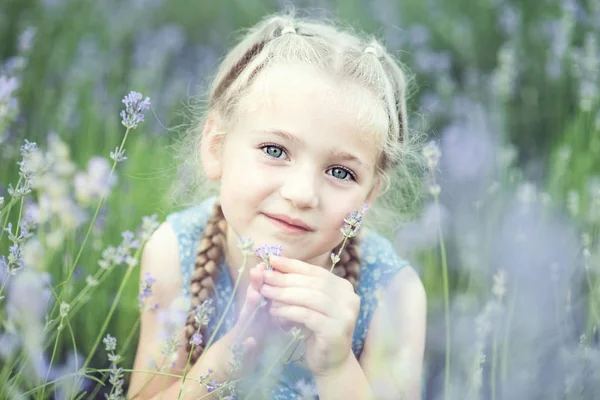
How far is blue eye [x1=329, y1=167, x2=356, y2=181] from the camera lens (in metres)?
1.73

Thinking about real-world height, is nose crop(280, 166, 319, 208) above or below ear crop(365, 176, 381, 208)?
below

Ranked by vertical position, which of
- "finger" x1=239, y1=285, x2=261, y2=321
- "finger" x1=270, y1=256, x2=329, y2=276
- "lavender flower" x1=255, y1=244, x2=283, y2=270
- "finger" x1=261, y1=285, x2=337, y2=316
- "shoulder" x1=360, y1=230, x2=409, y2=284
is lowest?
"finger" x1=239, y1=285, x2=261, y2=321

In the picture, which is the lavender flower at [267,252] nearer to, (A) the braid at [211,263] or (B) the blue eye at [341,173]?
(B) the blue eye at [341,173]

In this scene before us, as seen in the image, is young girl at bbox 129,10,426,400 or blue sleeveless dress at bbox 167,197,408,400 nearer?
young girl at bbox 129,10,426,400

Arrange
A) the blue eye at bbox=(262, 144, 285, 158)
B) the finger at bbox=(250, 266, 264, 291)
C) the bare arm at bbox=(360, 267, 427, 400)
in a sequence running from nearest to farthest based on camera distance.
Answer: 1. the finger at bbox=(250, 266, 264, 291)
2. the blue eye at bbox=(262, 144, 285, 158)
3. the bare arm at bbox=(360, 267, 427, 400)

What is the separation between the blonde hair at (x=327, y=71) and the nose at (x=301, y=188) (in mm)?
188

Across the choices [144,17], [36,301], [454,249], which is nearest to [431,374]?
[454,249]

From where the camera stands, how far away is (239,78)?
1.90m

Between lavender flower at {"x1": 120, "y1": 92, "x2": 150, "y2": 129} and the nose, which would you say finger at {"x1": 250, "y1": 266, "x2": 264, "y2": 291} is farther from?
lavender flower at {"x1": 120, "y1": 92, "x2": 150, "y2": 129}

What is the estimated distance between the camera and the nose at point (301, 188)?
1.64m

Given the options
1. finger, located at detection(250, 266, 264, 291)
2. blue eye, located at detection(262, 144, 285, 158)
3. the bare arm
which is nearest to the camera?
finger, located at detection(250, 266, 264, 291)

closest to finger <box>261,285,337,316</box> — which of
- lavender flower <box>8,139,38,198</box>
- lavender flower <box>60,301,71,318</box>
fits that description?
lavender flower <box>60,301,71,318</box>

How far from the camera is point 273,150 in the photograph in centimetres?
173

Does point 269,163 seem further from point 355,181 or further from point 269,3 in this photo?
point 269,3
